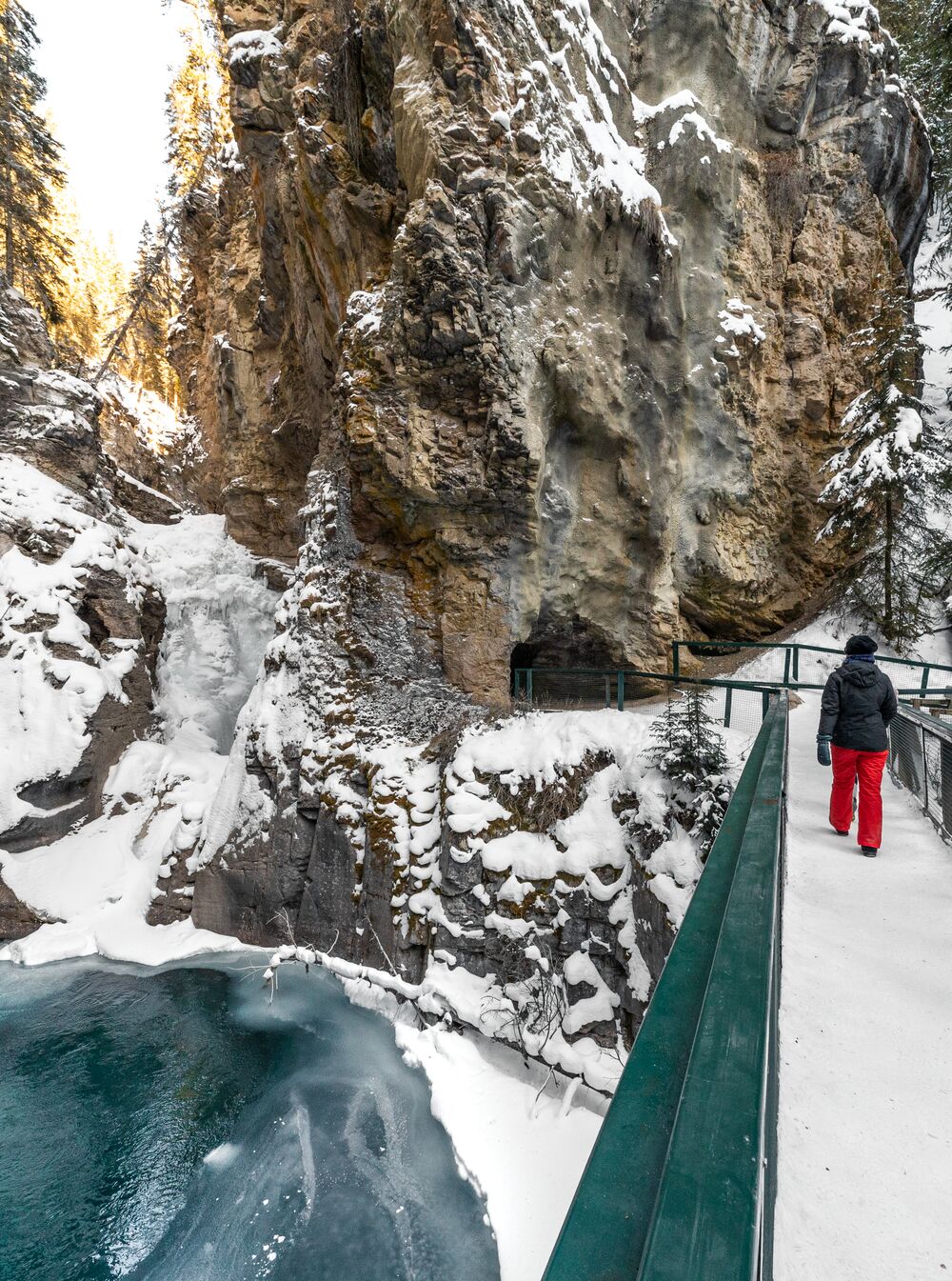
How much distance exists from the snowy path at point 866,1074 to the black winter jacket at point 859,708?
2.89ft

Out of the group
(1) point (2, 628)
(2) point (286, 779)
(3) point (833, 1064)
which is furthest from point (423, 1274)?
(1) point (2, 628)

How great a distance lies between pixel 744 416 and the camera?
1323cm

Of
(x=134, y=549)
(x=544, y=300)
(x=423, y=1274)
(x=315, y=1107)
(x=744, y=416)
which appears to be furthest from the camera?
(x=134, y=549)

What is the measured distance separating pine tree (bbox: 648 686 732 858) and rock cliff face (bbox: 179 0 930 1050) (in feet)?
3.17

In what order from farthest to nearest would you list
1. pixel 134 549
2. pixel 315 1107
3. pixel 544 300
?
pixel 134 549 < pixel 544 300 < pixel 315 1107

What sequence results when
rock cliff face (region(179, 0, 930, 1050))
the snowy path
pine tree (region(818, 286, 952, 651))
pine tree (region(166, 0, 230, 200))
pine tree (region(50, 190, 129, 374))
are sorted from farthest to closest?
pine tree (region(50, 190, 129, 374)) → pine tree (region(166, 0, 230, 200)) → pine tree (region(818, 286, 952, 651)) → rock cliff face (region(179, 0, 930, 1050)) → the snowy path

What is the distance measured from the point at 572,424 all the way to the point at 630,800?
24.1 feet

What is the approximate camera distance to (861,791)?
414 centimetres

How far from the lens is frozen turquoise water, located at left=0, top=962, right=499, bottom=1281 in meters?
5.45

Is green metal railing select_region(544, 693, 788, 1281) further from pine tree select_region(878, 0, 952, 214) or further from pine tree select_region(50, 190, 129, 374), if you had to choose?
pine tree select_region(50, 190, 129, 374)

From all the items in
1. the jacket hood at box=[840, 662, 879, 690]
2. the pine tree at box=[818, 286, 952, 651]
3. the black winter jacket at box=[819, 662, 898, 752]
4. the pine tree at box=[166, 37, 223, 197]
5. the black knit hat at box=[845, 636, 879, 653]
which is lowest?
the black winter jacket at box=[819, 662, 898, 752]

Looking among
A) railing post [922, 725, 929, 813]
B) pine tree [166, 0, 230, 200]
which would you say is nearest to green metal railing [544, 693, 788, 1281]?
railing post [922, 725, 929, 813]

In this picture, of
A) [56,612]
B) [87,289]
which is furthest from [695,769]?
[87,289]

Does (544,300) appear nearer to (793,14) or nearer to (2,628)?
(793,14)
